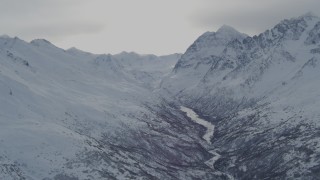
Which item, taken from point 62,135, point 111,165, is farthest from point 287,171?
point 62,135

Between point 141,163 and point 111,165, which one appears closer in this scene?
point 111,165

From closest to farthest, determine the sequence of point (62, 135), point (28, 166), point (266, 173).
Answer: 1. point (28, 166)
2. point (62, 135)
3. point (266, 173)

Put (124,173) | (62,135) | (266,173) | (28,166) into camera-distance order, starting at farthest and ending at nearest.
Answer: (266,173), (62,135), (124,173), (28,166)

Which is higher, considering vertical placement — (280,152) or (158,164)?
(280,152)

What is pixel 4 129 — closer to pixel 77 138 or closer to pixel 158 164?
pixel 77 138

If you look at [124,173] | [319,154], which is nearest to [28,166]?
[124,173]

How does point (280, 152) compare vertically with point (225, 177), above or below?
above

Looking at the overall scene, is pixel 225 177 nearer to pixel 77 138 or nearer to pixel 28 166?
pixel 77 138

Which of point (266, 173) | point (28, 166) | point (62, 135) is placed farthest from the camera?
point (266, 173)

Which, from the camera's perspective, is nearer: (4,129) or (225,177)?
(4,129)
